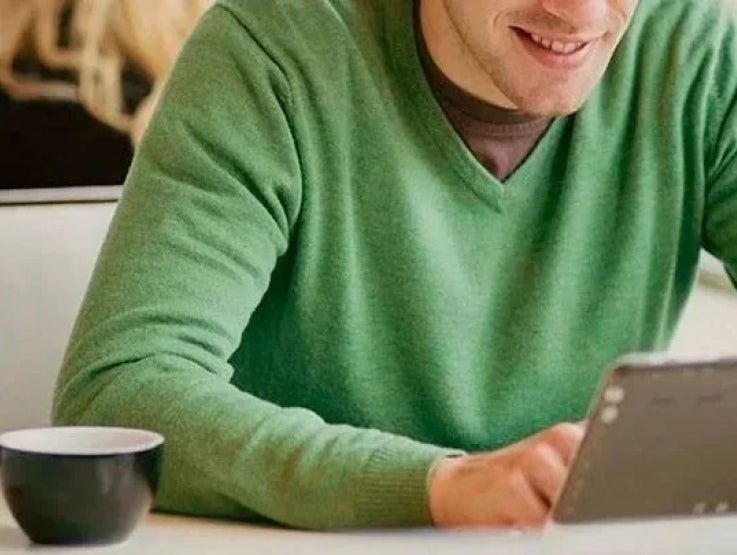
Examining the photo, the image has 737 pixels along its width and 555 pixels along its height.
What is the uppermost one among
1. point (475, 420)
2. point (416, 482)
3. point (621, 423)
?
point (621, 423)

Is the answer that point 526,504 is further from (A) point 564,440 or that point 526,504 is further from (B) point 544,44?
(B) point 544,44

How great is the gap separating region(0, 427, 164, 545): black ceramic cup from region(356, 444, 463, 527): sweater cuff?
143 millimetres

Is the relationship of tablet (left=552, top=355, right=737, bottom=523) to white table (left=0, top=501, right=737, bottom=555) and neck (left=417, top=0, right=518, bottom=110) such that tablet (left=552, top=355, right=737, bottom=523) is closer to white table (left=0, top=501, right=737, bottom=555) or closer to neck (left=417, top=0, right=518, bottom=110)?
white table (left=0, top=501, right=737, bottom=555)

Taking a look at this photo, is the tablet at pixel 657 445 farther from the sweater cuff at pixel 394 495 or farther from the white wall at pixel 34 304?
the white wall at pixel 34 304

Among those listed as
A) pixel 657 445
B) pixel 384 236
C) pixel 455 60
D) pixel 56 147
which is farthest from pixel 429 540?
pixel 56 147

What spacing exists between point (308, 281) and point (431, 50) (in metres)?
0.23

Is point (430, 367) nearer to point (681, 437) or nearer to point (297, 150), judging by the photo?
point (297, 150)

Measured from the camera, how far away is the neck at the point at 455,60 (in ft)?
4.83

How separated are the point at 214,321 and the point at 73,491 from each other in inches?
10.5

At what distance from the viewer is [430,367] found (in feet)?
4.70

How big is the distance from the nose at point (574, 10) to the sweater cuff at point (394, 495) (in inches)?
17.5

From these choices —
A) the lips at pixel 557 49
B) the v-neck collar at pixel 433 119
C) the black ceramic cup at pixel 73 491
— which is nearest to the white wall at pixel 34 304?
the v-neck collar at pixel 433 119

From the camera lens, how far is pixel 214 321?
1.26 metres

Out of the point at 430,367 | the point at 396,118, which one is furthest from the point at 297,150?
the point at 430,367
